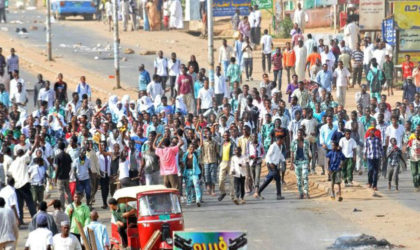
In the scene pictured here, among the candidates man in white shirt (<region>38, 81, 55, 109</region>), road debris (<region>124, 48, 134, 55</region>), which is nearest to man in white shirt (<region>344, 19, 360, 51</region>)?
road debris (<region>124, 48, 134, 55</region>)

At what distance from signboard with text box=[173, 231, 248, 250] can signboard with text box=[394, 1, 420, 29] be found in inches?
976

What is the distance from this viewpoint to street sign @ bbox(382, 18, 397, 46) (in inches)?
1636

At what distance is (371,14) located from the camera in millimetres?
44594

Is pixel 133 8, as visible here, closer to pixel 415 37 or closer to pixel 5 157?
pixel 415 37

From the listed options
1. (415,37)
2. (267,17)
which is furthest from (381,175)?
(267,17)

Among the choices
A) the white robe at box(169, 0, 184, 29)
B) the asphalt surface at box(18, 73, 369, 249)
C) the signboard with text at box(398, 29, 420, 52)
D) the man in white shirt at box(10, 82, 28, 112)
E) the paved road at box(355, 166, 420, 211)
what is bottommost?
the asphalt surface at box(18, 73, 369, 249)

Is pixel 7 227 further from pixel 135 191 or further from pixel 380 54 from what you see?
pixel 380 54

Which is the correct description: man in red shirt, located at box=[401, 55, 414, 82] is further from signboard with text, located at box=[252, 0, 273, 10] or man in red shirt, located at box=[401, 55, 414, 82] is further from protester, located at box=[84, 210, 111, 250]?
protester, located at box=[84, 210, 111, 250]

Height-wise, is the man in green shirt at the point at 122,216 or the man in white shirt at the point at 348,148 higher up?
the man in white shirt at the point at 348,148

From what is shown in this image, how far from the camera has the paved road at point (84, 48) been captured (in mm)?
46469

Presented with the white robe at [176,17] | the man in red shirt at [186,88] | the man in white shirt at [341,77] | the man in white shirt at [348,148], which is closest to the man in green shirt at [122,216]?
the man in white shirt at [348,148]

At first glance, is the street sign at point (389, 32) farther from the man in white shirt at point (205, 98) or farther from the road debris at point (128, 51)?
the road debris at point (128, 51)

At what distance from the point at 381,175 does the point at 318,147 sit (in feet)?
6.24

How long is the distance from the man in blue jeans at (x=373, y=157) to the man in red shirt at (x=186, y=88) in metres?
8.14
